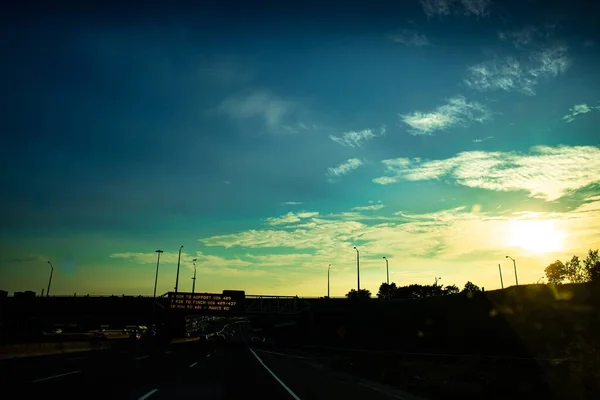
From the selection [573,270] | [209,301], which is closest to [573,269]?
[573,270]

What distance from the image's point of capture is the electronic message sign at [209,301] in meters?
73.9

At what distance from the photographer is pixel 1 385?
12250 millimetres

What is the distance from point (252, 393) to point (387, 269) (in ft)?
239

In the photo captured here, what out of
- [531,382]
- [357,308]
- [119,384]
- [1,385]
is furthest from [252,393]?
[357,308]

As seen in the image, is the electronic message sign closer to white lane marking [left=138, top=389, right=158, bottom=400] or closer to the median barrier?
the median barrier

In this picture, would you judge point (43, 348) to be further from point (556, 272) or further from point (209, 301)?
point (556, 272)

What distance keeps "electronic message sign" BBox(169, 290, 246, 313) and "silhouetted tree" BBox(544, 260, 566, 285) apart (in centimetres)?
10092

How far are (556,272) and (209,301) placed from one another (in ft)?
355

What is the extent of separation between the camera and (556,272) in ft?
428

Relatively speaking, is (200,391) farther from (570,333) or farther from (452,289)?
(452,289)

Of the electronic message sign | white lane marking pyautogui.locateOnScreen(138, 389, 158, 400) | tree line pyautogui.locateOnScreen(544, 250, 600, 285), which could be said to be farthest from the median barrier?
tree line pyautogui.locateOnScreen(544, 250, 600, 285)

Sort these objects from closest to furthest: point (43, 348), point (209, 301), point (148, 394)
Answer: point (148, 394) → point (43, 348) → point (209, 301)

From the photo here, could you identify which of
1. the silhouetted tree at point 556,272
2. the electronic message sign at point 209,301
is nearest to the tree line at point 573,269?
the silhouetted tree at point 556,272

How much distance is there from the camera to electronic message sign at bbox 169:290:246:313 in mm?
73938
